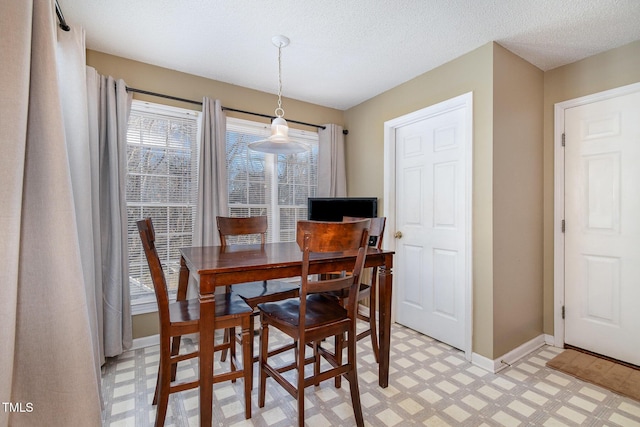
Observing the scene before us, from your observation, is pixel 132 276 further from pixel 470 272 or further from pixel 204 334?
pixel 470 272

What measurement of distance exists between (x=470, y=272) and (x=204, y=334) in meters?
2.07

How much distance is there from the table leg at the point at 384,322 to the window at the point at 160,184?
1922mm

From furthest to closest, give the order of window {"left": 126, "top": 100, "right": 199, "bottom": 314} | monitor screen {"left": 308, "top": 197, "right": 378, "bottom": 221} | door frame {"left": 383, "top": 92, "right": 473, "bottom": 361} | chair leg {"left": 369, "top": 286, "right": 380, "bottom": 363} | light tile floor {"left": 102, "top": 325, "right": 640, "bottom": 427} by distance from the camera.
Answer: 1. monitor screen {"left": 308, "top": 197, "right": 378, "bottom": 221}
2. window {"left": 126, "top": 100, "right": 199, "bottom": 314}
3. door frame {"left": 383, "top": 92, "right": 473, "bottom": 361}
4. chair leg {"left": 369, "top": 286, "right": 380, "bottom": 363}
5. light tile floor {"left": 102, "top": 325, "right": 640, "bottom": 427}

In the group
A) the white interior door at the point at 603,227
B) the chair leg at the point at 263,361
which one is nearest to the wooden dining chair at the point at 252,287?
the chair leg at the point at 263,361

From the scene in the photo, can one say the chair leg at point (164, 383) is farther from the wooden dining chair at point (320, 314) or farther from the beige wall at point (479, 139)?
the beige wall at point (479, 139)

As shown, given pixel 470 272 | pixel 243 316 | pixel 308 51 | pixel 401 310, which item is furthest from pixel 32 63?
pixel 401 310

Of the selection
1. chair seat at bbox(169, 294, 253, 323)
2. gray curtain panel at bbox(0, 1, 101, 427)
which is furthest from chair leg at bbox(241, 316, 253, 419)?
gray curtain panel at bbox(0, 1, 101, 427)

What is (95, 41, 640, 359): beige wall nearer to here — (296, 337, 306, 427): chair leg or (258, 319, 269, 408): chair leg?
(258, 319, 269, 408): chair leg

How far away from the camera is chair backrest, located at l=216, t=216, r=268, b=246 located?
8.00 ft

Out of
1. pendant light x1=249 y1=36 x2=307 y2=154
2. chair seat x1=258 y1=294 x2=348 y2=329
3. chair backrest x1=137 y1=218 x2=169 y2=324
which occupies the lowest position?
chair seat x1=258 y1=294 x2=348 y2=329

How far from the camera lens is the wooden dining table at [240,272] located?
143 cm

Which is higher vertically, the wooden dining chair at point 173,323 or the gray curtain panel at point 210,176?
the gray curtain panel at point 210,176

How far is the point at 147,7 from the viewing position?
1.94 metres

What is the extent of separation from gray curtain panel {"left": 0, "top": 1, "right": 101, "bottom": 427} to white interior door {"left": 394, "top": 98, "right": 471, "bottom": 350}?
2535 mm
